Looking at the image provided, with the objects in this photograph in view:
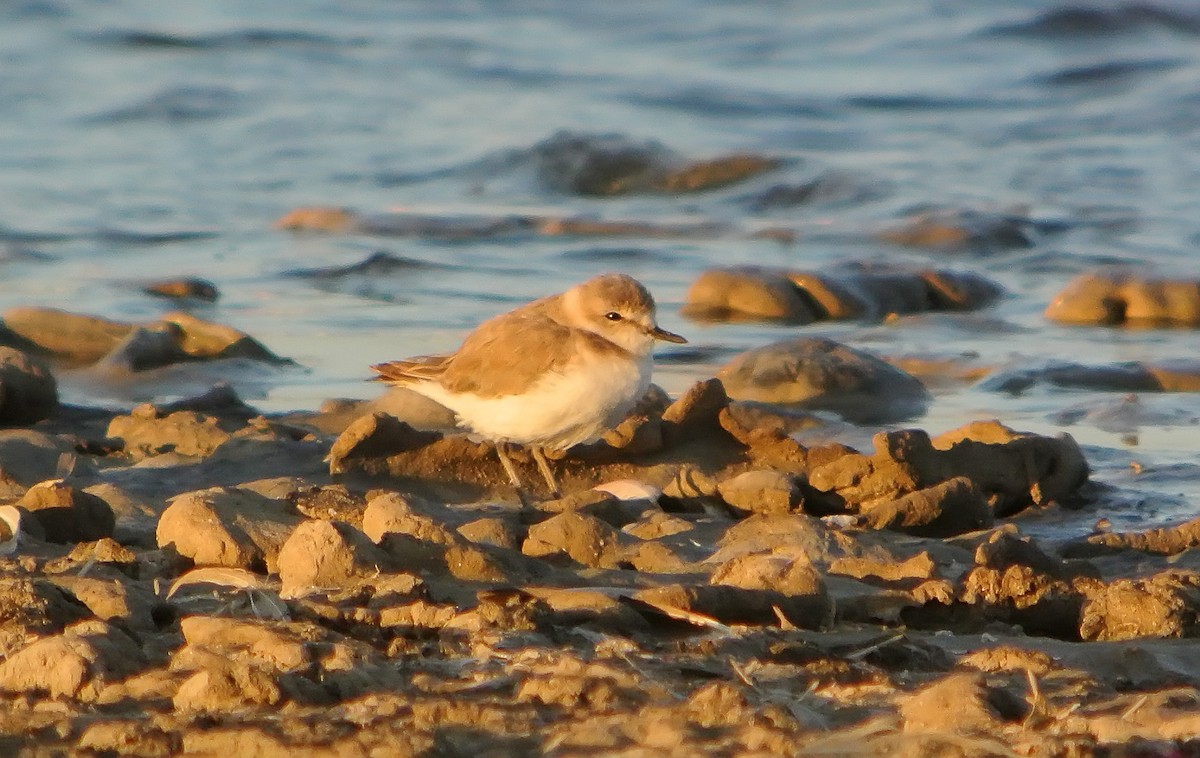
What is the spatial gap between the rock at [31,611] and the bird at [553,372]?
2.17 meters

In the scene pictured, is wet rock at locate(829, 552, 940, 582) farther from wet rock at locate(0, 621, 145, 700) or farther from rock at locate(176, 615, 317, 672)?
wet rock at locate(0, 621, 145, 700)

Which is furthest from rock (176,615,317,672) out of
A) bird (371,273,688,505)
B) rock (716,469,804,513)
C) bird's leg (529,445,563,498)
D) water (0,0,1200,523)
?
water (0,0,1200,523)

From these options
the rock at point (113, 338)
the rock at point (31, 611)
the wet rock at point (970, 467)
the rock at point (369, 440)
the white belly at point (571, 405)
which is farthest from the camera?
the rock at point (113, 338)

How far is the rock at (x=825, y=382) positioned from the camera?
7.20 metres

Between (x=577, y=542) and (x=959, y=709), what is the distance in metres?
1.52

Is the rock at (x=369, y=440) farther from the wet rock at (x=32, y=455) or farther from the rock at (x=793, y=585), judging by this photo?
the rock at (x=793, y=585)

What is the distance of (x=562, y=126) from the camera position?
A: 47.9 ft

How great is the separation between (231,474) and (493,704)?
9.01 feet

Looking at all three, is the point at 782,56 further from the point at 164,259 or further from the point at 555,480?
the point at 555,480

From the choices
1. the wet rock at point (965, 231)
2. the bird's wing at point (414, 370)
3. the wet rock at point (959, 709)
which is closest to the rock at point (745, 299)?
the wet rock at point (965, 231)

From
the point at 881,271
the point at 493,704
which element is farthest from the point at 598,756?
the point at 881,271

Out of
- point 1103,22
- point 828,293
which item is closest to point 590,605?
point 828,293

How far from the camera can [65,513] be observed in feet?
14.9

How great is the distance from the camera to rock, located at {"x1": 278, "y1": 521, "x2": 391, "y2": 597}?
13.1 ft
